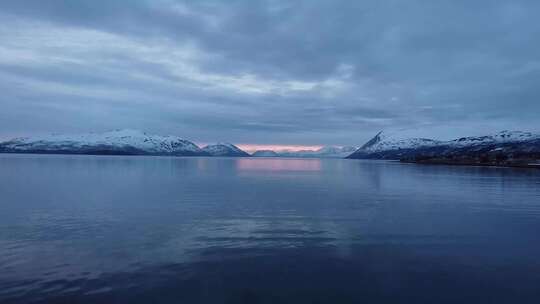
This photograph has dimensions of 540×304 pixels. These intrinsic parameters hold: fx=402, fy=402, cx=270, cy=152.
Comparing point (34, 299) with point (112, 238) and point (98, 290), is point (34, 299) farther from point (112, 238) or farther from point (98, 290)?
point (112, 238)

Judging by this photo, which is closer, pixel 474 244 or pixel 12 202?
pixel 474 244

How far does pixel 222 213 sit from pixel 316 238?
10291 millimetres

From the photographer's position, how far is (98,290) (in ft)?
45.8

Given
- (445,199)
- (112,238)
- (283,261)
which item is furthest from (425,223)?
(112,238)

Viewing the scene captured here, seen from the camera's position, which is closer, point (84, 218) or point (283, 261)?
point (283, 261)

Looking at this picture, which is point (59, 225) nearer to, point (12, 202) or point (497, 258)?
point (12, 202)

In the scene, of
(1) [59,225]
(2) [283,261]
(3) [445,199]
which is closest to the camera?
(2) [283,261]

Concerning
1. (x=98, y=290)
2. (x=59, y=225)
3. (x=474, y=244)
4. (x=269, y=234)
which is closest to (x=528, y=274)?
(x=474, y=244)

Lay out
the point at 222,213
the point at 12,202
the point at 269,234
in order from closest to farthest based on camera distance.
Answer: the point at 269,234
the point at 222,213
the point at 12,202

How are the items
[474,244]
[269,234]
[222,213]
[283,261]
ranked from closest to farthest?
[283,261] < [474,244] < [269,234] < [222,213]

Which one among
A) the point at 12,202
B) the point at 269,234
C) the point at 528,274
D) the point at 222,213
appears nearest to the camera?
the point at 528,274

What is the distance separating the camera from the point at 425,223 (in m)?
27.0

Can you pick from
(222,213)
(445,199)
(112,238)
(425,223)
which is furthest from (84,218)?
(445,199)

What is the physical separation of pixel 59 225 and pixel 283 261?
1536cm
